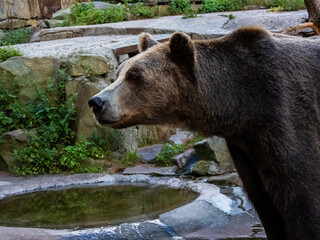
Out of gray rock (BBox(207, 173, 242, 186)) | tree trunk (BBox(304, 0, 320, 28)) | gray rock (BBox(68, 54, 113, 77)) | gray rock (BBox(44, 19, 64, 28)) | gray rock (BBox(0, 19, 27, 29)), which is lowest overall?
gray rock (BBox(207, 173, 242, 186))

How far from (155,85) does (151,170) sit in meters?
4.80

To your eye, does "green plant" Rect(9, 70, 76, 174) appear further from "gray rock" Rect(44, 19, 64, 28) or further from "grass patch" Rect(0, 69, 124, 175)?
"gray rock" Rect(44, 19, 64, 28)

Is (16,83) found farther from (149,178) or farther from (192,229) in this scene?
(192,229)

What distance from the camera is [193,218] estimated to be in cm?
569

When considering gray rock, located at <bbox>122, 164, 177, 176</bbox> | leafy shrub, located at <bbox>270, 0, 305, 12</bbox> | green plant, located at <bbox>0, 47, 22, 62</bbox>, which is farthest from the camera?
leafy shrub, located at <bbox>270, 0, 305, 12</bbox>

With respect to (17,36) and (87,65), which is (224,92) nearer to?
(87,65)

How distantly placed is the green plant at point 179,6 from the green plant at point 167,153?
7272mm

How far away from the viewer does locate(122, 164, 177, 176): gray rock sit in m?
8.22

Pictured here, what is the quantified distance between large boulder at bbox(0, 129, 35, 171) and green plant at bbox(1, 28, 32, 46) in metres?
6.84

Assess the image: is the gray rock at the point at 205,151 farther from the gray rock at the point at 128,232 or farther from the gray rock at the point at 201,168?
the gray rock at the point at 128,232

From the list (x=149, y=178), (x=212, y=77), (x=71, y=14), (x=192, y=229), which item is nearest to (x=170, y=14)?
(x=71, y=14)

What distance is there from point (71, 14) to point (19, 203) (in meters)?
9.31

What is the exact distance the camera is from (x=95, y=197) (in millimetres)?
7082

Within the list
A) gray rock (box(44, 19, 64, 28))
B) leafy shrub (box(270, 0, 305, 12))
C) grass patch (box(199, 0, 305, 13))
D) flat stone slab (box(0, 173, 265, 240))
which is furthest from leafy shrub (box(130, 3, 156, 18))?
flat stone slab (box(0, 173, 265, 240))
